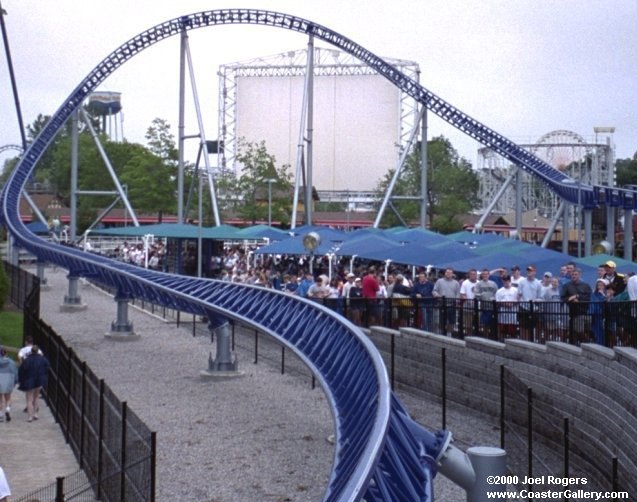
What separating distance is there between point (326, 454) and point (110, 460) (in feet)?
12.1

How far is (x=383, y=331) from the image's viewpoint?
17.9 meters

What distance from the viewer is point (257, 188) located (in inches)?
2606

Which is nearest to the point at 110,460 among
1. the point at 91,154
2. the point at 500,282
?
the point at 500,282

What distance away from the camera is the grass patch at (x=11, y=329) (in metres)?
25.2

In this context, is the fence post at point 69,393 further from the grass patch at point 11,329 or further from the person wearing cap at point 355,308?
the grass patch at point 11,329

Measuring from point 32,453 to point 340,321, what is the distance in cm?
462

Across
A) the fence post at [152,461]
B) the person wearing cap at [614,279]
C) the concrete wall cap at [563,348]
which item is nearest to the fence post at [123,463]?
the fence post at [152,461]

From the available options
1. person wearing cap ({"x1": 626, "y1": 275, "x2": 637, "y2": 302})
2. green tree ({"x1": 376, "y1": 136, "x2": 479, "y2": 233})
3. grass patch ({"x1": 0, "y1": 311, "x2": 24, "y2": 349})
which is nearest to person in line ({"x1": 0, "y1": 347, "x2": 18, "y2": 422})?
grass patch ({"x1": 0, "y1": 311, "x2": 24, "y2": 349})

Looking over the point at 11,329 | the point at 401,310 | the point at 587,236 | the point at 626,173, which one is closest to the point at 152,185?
the point at 587,236

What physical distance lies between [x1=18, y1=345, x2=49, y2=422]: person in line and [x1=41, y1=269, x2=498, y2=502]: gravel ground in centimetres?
156

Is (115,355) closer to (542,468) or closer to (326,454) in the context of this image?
(326,454)

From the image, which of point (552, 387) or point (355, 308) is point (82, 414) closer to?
point (552, 387)

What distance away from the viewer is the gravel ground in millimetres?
12250

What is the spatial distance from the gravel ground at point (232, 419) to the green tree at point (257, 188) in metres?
38.6
